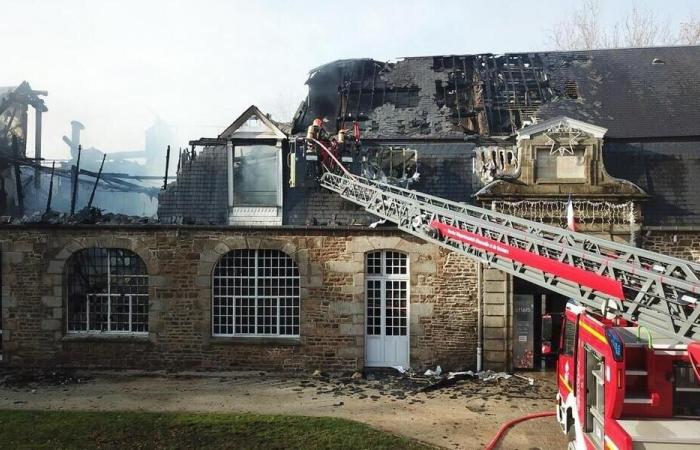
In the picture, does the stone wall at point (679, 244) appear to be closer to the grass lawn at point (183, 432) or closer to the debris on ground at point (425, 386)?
the debris on ground at point (425, 386)

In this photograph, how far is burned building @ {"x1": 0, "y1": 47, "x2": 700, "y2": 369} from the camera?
12.6 m

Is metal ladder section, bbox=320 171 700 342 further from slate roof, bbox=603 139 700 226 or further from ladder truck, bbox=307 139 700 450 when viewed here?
slate roof, bbox=603 139 700 226

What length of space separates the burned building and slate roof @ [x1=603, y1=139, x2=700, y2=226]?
0.12 feet

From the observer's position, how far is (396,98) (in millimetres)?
17000

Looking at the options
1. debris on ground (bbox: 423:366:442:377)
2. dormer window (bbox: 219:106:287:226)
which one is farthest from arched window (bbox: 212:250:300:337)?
debris on ground (bbox: 423:366:442:377)

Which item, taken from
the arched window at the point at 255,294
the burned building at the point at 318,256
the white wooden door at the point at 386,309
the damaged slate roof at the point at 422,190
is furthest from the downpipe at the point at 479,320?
the arched window at the point at 255,294

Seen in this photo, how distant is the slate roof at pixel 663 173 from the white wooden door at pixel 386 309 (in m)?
5.77

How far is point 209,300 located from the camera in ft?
42.7

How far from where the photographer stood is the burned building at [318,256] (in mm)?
12641

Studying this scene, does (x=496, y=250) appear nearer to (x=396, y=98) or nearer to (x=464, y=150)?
(x=464, y=150)

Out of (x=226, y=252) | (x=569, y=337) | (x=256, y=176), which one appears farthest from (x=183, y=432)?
(x=256, y=176)

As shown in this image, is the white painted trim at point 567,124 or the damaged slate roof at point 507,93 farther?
the damaged slate roof at point 507,93

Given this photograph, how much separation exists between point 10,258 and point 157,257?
360 centimetres

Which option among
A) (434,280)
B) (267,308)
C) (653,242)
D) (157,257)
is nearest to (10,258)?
(157,257)
